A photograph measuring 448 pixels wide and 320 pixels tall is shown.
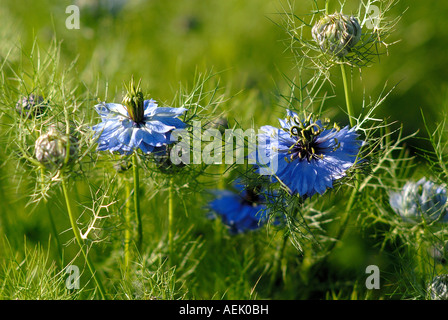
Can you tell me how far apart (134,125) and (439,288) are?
67 cm

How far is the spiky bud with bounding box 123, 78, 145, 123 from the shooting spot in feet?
2.94

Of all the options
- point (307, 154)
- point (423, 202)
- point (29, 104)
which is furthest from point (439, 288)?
point (29, 104)

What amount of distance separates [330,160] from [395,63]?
1.36m

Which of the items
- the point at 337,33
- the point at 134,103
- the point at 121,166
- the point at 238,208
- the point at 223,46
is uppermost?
the point at 223,46

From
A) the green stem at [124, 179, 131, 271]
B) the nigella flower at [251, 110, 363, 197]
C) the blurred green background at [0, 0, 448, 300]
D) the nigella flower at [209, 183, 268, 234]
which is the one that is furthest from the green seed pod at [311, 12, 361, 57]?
the blurred green background at [0, 0, 448, 300]

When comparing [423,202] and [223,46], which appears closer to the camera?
[423,202]

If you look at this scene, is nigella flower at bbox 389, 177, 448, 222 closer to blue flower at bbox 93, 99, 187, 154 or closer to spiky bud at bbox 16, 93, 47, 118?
blue flower at bbox 93, 99, 187, 154

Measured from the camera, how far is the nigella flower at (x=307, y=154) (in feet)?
2.81

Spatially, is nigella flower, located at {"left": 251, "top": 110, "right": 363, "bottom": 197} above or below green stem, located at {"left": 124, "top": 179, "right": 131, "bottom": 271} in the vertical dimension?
above

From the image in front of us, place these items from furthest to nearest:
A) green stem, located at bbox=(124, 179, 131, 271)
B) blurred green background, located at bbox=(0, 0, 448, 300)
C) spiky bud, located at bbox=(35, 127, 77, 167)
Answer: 1. blurred green background, located at bbox=(0, 0, 448, 300)
2. green stem, located at bbox=(124, 179, 131, 271)
3. spiky bud, located at bbox=(35, 127, 77, 167)

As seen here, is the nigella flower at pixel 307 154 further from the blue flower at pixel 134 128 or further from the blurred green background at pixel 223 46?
the blurred green background at pixel 223 46

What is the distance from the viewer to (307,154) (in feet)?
2.99

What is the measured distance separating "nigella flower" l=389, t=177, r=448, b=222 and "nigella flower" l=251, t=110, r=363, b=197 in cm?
23

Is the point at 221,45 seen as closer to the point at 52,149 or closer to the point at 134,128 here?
the point at 134,128
